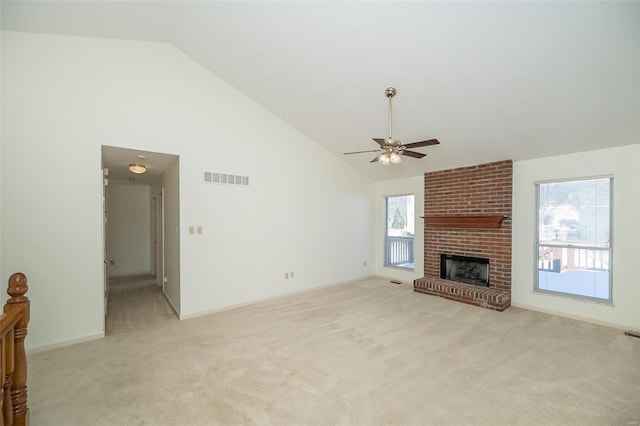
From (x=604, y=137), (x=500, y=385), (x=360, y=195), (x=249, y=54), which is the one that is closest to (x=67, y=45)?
(x=249, y=54)

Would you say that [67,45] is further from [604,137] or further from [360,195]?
[604,137]

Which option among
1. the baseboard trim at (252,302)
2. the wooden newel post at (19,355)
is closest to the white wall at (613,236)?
the baseboard trim at (252,302)

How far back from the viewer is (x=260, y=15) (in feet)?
9.78

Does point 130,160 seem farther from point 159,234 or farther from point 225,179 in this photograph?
point 159,234

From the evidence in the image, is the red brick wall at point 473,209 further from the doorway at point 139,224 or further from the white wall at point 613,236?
the doorway at point 139,224

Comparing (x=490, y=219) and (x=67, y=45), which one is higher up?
(x=67, y=45)

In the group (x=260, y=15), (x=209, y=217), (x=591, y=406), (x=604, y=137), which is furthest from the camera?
(x=209, y=217)

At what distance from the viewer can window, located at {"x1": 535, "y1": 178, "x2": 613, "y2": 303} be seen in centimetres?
384

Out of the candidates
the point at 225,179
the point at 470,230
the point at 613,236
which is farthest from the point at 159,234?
the point at 613,236

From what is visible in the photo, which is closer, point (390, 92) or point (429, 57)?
point (429, 57)

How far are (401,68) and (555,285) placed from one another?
4.11 meters

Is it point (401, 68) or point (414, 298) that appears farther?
point (414, 298)

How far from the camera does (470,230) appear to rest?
5.09 metres

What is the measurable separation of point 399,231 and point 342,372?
4.44 m
